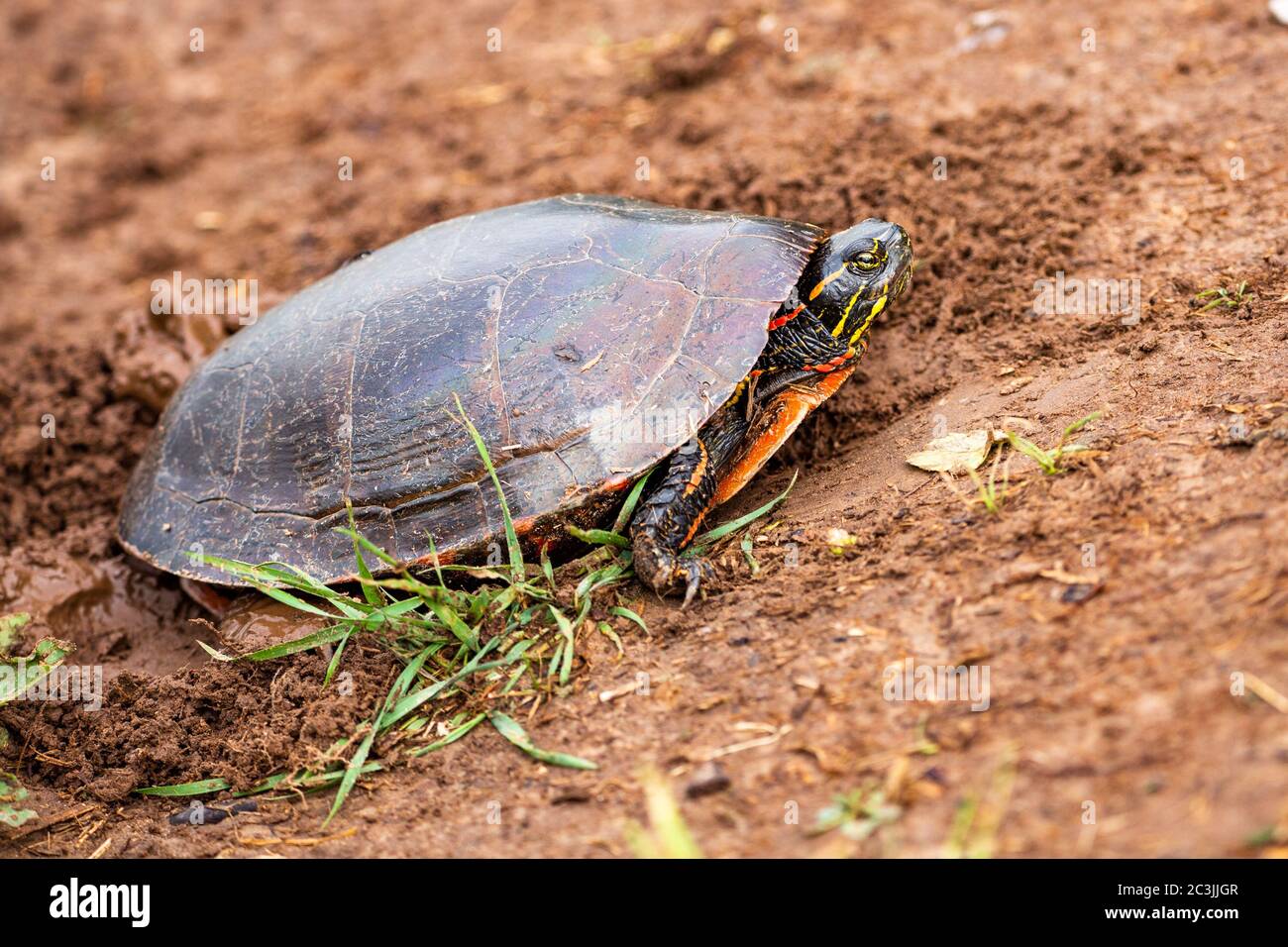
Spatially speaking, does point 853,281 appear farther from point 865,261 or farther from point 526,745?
point 526,745

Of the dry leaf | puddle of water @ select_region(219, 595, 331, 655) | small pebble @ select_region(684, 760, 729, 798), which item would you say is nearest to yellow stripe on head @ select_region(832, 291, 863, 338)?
the dry leaf

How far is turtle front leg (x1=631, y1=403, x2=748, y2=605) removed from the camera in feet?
12.0

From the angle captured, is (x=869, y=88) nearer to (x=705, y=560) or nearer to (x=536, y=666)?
(x=705, y=560)

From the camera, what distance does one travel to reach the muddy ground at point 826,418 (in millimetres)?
2664

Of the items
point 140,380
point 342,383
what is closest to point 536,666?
point 342,383

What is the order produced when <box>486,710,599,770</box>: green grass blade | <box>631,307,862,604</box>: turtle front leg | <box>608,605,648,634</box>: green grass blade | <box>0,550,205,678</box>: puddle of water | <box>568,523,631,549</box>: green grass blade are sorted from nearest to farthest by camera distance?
1. <box>486,710,599,770</box>: green grass blade
2. <box>608,605,648,634</box>: green grass blade
3. <box>631,307,862,604</box>: turtle front leg
4. <box>568,523,631,549</box>: green grass blade
5. <box>0,550,205,678</box>: puddle of water

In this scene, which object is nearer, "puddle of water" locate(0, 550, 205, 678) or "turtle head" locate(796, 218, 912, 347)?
"turtle head" locate(796, 218, 912, 347)

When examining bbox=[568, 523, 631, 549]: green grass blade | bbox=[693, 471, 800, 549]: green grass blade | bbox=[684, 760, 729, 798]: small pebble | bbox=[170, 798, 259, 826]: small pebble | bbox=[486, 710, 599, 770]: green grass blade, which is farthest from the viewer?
bbox=[693, 471, 800, 549]: green grass blade

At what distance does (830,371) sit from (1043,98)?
2.92m

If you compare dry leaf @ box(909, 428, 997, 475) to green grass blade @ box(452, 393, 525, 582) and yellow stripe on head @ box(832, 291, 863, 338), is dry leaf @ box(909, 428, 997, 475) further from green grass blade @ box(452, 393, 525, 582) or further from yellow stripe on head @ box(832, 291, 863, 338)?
green grass blade @ box(452, 393, 525, 582)

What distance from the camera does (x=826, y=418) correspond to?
4637mm

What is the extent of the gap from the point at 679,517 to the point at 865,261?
57.4 inches

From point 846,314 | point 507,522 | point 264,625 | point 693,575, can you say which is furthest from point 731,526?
point 264,625

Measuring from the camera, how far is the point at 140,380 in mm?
5719
